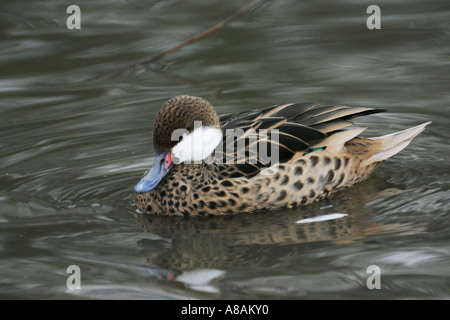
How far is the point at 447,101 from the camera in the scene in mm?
9867

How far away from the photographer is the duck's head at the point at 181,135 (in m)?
7.21

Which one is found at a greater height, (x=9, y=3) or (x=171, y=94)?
(x=9, y=3)

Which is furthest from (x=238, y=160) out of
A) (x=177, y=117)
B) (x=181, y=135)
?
(x=177, y=117)

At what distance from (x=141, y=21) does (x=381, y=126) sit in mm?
5063

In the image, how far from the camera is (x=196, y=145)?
740cm

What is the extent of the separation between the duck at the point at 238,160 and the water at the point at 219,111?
0.15 metres

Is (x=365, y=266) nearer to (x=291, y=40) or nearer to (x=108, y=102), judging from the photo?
(x=108, y=102)

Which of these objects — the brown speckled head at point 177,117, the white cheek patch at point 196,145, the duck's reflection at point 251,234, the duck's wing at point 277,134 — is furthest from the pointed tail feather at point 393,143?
the brown speckled head at point 177,117

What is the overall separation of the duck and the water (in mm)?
155

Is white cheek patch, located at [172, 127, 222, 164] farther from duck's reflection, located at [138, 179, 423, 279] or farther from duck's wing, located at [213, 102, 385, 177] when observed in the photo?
duck's reflection, located at [138, 179, 423, 279]

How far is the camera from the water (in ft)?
19.9

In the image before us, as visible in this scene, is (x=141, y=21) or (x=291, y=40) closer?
(x=291, y=40)

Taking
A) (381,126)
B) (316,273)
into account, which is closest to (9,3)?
(381,126)

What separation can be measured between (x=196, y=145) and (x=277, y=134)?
2.33 feet
